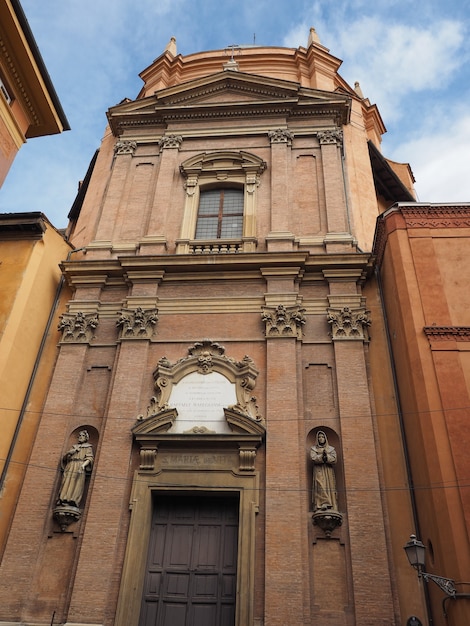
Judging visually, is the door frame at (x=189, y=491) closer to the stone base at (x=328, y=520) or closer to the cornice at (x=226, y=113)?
the stone base at (x=328, y=520)

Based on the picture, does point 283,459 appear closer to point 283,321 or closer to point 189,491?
point 189,491

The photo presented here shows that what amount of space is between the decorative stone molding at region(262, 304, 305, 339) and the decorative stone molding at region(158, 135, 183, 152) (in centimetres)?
660

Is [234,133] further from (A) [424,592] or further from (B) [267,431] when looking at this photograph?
(A) [424,592]

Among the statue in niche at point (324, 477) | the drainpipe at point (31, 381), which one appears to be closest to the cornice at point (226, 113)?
the drainpipe at point (31, 381)

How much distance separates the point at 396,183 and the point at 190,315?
31.2 feet

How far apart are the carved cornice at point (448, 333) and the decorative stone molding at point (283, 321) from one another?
2.91 m

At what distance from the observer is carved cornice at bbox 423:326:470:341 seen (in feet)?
33.7

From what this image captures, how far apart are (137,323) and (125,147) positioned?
22.0 ft

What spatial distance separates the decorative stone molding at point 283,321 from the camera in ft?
40.1

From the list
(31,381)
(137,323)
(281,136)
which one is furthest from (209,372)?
(281,136)

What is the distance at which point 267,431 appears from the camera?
11000 millimetres

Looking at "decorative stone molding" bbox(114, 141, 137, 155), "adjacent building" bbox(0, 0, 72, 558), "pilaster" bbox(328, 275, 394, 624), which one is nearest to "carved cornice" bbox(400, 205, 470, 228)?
"pilaster" bbox(328, 275, 394, 624)

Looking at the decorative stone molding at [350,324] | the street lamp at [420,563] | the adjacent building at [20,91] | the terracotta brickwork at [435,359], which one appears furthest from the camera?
the decorative stone molding at [350,324]

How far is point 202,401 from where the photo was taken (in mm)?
11633
